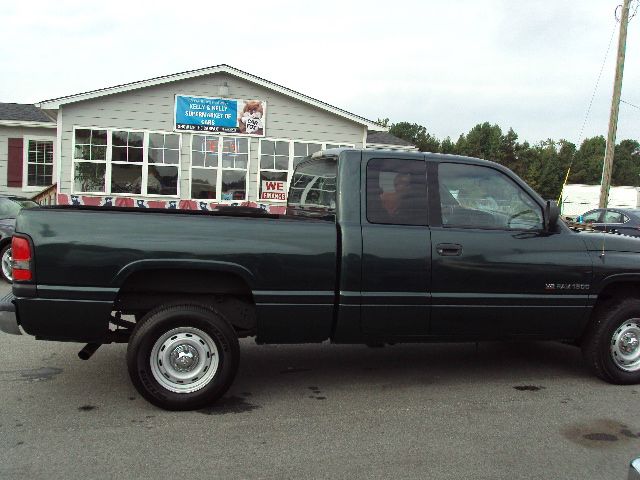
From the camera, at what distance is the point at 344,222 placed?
416 centimetres

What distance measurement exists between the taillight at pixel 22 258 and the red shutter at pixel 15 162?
674 inches

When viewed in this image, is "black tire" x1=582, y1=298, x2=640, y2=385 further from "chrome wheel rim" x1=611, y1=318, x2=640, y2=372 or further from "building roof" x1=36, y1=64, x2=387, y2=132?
"building roof" x1=36, y1=64, x2=387, y2=132

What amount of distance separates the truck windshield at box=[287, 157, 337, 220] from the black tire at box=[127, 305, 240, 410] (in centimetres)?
123

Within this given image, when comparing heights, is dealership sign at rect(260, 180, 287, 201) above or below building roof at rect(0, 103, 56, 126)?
below

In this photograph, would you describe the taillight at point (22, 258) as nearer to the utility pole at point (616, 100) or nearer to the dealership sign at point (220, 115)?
the dealership sign at point (220, 115)

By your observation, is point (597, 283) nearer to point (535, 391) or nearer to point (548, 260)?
point (548, 260)

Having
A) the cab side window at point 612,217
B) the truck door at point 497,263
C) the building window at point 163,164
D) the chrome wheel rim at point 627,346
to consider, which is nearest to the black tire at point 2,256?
the building window at point 163,164

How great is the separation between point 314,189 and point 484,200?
1456 mm

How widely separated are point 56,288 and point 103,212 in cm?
60

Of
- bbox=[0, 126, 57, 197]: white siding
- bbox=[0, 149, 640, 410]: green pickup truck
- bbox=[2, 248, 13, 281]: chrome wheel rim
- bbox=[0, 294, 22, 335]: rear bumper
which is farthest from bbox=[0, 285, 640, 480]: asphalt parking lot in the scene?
bbox=[0, 126, 57, 197]: white siding

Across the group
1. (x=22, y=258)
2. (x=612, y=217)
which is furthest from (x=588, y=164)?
(x=22, y=258)

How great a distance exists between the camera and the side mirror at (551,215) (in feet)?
14.6

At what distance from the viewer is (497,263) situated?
4.36 meters

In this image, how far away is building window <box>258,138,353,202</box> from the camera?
15820 millimetres
